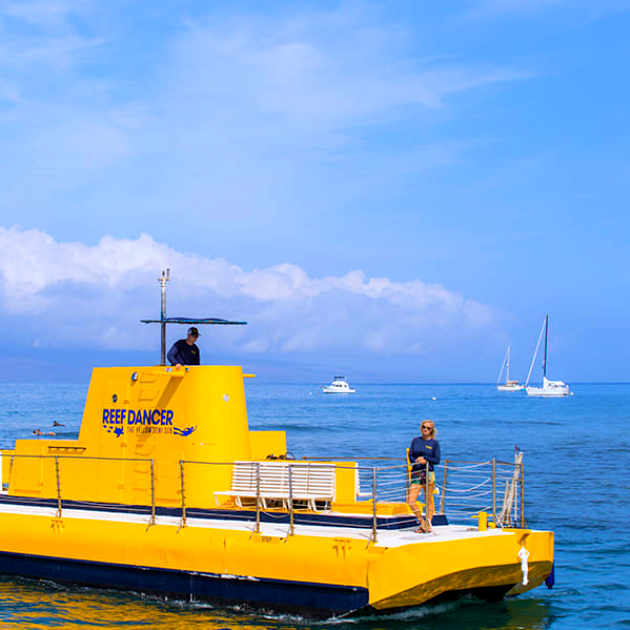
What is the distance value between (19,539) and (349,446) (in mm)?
29073

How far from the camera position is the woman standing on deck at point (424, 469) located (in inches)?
475

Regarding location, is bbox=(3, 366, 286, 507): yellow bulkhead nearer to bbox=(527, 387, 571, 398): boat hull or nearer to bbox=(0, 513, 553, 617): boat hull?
bbox=(0, 513, 553, 617): boat hull

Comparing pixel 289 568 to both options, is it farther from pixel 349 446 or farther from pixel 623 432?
pixel 623 432

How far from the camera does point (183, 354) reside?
14320 millimetres

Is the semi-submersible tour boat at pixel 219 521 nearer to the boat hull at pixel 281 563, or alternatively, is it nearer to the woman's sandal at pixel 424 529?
the boat hull at pixel 281 563

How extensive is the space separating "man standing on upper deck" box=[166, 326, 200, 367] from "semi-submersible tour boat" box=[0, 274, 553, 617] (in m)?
0.27

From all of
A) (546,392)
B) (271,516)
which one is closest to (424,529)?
(271,516)

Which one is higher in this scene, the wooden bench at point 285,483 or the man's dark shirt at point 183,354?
the man's dark shirt at point 183,354

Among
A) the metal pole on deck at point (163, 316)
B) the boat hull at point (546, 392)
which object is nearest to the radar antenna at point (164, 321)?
the metal pole on deck at point (163, 316)

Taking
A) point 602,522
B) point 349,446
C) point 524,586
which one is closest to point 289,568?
point 524,586

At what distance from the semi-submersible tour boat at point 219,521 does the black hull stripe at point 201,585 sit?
19mm

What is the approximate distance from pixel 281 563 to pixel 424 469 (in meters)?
2.52

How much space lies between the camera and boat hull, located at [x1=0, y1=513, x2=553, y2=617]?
10852 mm

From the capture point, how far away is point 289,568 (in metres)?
11.3
